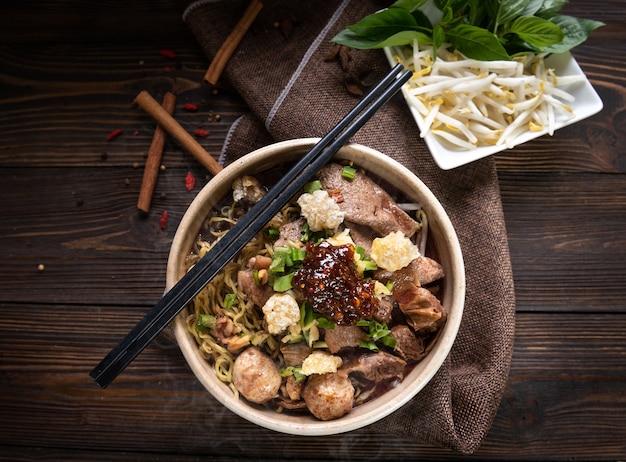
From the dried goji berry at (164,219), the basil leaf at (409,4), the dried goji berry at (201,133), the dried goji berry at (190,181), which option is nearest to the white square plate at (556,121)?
the basil leaf at (409,4)

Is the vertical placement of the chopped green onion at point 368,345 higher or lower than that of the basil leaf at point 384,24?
lower

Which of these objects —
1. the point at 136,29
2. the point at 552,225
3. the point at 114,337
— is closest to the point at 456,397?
the point at 552,225

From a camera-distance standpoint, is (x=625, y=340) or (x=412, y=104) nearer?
(x=412, y=104)

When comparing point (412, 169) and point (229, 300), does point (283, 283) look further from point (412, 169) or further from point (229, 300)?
point (412, 169)

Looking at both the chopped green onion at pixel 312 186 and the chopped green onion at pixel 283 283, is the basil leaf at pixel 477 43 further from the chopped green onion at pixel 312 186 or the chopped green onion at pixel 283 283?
the chopped green onion at pixel 283 283

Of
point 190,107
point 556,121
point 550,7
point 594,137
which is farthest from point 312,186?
point 594,137

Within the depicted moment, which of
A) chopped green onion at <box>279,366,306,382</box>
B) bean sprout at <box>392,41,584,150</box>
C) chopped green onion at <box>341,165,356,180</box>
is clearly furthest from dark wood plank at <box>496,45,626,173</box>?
chopped green onion at <box>279,366,306,382</box>

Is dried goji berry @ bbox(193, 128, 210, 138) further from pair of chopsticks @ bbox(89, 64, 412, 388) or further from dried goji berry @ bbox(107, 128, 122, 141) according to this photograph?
pair of chopsticks @ bbox(89, 64, 412, 388)

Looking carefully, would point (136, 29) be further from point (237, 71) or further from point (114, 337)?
point (114, 337)
